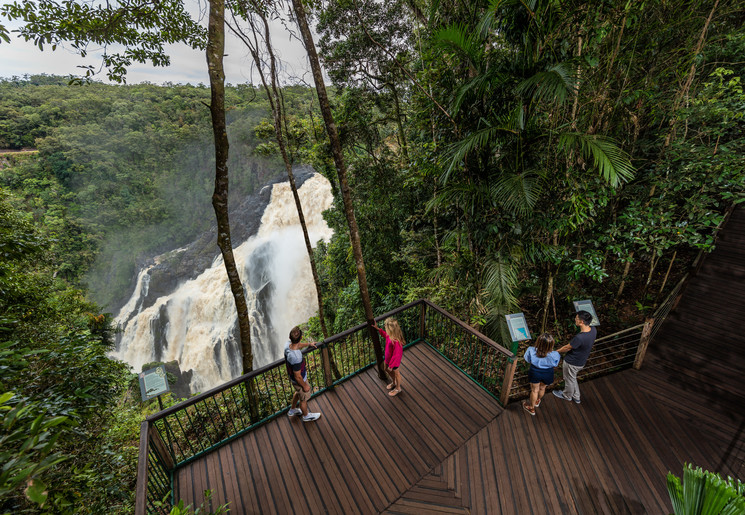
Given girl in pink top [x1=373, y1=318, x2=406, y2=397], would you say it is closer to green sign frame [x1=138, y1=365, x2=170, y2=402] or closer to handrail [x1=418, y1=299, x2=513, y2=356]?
handrail [x1=418, y1=299, x2=513, y2=356]

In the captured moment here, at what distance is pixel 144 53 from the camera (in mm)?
3809

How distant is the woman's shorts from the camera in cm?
326

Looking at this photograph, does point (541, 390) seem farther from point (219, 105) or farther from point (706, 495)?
point (219, 105)

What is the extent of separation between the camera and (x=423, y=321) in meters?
4.59

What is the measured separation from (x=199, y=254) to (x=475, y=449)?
2764cm

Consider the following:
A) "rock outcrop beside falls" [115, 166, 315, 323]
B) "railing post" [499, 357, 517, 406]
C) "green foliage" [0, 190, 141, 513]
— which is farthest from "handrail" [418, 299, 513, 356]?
"rock outcrop beside falls" [115, 166, 315, 323]

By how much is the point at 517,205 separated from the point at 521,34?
1987 mm

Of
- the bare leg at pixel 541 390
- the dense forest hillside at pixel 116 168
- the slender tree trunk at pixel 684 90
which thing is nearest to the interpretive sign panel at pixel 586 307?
the bare leg at pixel 541 390

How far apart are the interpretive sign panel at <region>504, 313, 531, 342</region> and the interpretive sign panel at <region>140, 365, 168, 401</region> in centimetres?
429

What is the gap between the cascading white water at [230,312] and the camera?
1608 cm

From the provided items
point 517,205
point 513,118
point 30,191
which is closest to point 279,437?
point 517,205

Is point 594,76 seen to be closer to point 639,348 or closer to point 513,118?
point 513,118

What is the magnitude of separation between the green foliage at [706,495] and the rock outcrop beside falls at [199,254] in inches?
961

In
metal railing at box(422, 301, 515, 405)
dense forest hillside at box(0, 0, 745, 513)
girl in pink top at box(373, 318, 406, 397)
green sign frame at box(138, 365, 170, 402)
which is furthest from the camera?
metal railing at box(422, 301, 515, 405)
